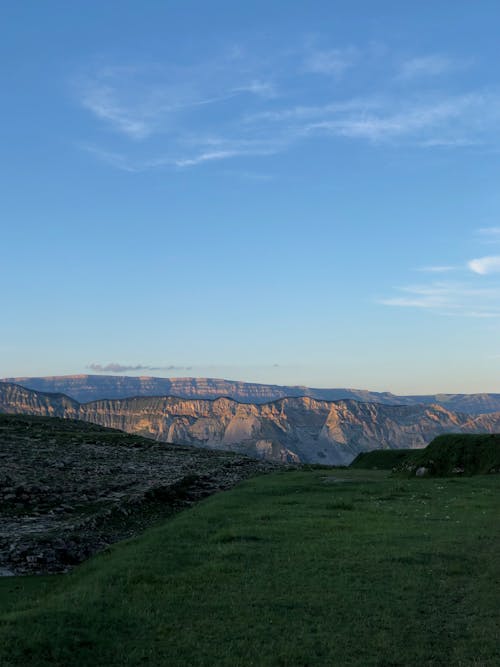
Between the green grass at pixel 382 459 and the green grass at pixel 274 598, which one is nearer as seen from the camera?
the green grass at pixel 274 598

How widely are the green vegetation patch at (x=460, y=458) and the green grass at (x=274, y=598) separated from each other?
Result: 861 inches

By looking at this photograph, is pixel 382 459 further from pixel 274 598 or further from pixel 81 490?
pixel 274 598

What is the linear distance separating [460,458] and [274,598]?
128 feet

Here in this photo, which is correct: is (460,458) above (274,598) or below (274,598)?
above

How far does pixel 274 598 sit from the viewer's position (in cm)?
1733

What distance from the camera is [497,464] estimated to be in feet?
163

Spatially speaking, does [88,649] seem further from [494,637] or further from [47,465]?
[47,465]

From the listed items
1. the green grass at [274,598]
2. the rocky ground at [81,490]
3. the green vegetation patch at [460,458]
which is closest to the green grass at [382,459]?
the rocky ground at [81,490]

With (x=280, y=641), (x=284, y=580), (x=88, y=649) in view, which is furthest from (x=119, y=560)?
(x=280, y=641)

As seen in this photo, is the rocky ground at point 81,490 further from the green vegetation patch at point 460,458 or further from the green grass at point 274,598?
the green vegetation patch at point 460,458

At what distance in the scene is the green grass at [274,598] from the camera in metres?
13.9

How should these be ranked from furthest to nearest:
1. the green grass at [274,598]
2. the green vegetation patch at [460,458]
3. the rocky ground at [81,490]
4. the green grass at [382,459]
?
the green grass at [382,459], the green vegetation patch at [460,458], the rocky ground at [81,490], the green grass at [274,598]

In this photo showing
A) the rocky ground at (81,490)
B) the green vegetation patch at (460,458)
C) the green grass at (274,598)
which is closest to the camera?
the green grass at (274,598)

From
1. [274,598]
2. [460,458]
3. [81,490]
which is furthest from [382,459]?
[274,598]
